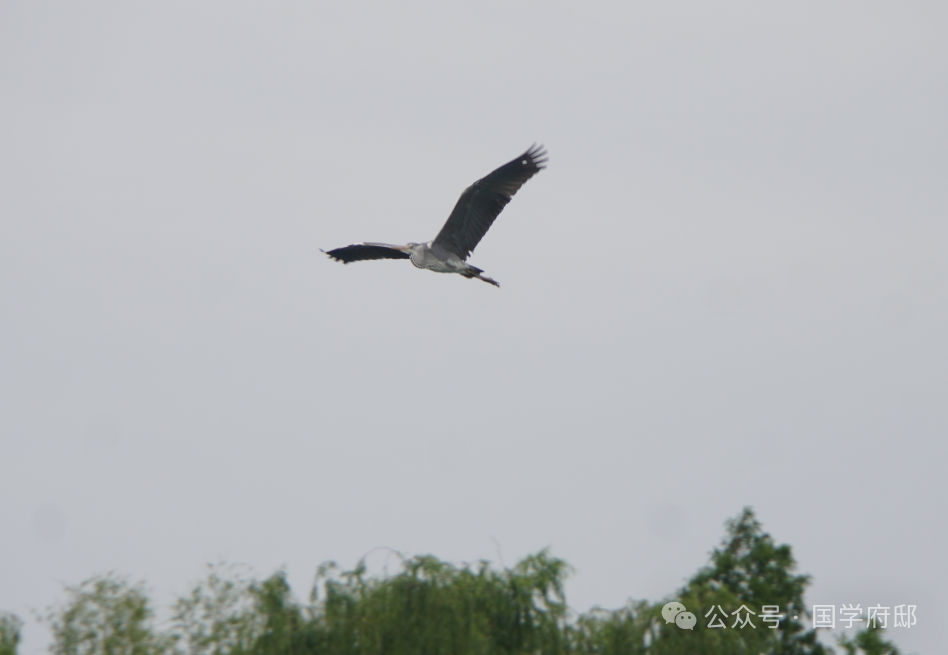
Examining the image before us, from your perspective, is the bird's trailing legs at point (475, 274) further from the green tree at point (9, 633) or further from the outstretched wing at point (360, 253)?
the green tree at point (9, 633)

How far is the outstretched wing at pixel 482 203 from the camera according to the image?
1398 centimetres

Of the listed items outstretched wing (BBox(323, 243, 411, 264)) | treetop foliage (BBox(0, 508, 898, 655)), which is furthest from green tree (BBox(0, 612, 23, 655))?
outstretched wing (BBox(323, 243, 411, 264))

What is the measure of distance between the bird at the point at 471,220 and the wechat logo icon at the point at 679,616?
4027 mm

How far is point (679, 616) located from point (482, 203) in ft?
16.7

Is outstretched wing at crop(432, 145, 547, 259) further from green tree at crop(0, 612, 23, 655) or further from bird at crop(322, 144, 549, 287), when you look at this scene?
green tree at crop(0, 612, 23, 655)

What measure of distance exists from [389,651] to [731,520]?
37.7ft

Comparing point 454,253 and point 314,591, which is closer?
point 314,591

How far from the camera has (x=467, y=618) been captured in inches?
509

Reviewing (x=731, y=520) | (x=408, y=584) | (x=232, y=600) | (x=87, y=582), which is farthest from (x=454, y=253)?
(x=731, y=520)

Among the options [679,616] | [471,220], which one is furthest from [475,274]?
[679,616]

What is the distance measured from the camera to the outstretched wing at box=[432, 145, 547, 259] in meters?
14.0

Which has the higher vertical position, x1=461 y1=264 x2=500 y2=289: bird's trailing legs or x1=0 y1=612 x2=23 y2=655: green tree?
x1=461 y1=264 x2=500 y2=289: bird's trailing legs

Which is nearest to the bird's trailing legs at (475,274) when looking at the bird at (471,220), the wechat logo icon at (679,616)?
the bird at (471,220)

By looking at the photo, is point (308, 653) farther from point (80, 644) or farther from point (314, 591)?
point (80, 644)
